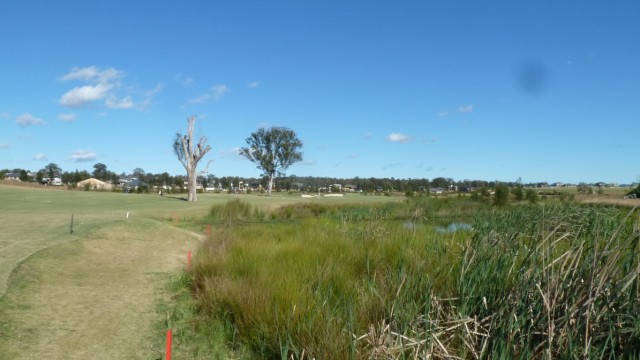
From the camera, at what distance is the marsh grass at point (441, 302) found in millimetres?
3557

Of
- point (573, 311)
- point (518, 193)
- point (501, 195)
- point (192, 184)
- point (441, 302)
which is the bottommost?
point (441, 302)

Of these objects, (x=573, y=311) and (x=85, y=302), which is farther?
(x=85, y=302)

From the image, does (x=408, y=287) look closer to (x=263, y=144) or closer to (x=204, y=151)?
(x=204, y=151)

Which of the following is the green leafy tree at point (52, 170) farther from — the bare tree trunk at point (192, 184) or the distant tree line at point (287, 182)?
the bare tree trunk at point (192, 184)

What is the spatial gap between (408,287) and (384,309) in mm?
346

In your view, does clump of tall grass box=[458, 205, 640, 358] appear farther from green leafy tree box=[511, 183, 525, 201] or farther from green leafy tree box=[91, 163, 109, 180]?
green leafy tree box=[91, 163, 109, 180]

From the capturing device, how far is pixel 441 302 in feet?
15.9

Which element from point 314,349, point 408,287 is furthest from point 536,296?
point 314,349

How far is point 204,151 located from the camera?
41188 mm

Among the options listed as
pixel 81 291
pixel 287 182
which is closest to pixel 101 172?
pixel 287 182

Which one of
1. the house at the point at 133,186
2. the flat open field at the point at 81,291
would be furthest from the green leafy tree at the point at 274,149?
the flat open field at the point at 81,291

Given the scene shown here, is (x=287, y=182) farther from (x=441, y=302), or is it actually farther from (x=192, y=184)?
(x=441, y=302)

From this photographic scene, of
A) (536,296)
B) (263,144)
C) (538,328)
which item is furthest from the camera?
(263,144)

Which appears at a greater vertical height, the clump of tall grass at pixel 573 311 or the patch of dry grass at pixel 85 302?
the clump of tall grass at pixel 573 311
